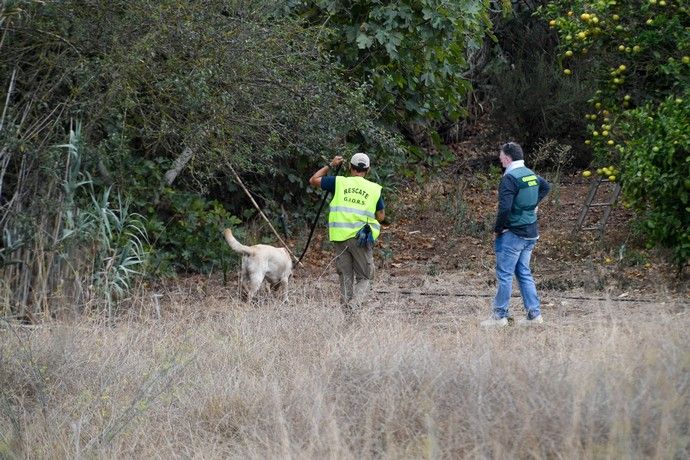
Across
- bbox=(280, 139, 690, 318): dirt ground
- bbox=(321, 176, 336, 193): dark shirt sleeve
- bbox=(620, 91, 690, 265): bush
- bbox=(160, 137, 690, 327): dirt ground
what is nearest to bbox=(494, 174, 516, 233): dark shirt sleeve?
bbox=(160, 137, 690, 327): dirt ground

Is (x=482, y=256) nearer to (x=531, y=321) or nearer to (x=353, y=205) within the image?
(x=531, y=321)

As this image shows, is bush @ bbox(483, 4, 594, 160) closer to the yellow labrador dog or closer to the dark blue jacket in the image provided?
the yellow labrador dog

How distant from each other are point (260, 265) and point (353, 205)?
203cm

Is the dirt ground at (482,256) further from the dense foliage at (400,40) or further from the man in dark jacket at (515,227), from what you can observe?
the dense foliage at (400,40)

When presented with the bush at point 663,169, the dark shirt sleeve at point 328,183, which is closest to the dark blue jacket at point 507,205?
the dark shirt sleeve at point 328,183

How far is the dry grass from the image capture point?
18.5 feet

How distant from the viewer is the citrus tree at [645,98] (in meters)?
11.9

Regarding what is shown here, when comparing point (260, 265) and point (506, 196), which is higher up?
point (506, 196)

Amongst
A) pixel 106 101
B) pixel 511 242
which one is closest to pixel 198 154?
pixel 106 101

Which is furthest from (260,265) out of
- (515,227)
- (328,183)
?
(515,227)

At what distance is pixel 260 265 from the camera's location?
468 inches

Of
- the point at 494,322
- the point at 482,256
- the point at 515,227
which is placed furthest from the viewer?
the point at 482,256

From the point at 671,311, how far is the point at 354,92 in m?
5.73

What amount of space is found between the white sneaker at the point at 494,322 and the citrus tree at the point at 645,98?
2.79 metres
